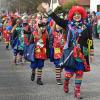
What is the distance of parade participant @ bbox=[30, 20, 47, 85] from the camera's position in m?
11.5

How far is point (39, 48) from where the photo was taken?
11.6 m

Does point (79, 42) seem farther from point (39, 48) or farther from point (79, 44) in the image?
point (39, 48)

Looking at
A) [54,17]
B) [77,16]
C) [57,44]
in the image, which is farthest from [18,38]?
[77,16]

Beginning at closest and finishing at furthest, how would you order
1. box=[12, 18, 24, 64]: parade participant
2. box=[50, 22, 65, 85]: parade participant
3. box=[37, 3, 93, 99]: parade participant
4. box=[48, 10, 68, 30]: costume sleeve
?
box=[37, 3, 93, 99]: parade participant < box=[48, 10, 68, 30]: costume sleeve < box=[50, 22, 65, 85]: parade participant < box=[12, 18, 24, 64]: parade participant

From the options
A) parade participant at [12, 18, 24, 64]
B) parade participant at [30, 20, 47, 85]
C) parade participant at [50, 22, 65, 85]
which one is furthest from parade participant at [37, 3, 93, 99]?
parade participant at [12, 18, 24, 64]

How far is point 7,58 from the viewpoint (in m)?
18.1

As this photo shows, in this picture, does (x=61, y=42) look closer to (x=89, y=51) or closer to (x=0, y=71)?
(x=89, y=51)

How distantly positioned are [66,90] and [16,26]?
5680 mm

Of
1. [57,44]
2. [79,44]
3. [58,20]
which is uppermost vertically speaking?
[58,20]

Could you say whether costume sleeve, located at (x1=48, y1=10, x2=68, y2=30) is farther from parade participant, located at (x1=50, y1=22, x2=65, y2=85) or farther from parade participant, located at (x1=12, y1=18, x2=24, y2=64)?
parade participant, located at (x1=12, y1=18, x2=24, y2=64)

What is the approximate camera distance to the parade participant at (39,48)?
11453 mm

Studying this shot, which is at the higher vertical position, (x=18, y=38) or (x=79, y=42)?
(x=79, y=42)

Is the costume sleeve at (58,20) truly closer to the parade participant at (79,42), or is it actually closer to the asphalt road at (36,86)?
the parade participant at (79,42)

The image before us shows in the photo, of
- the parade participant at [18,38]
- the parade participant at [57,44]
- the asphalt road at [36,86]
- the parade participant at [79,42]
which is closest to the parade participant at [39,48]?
the parade participant at [57,44]
